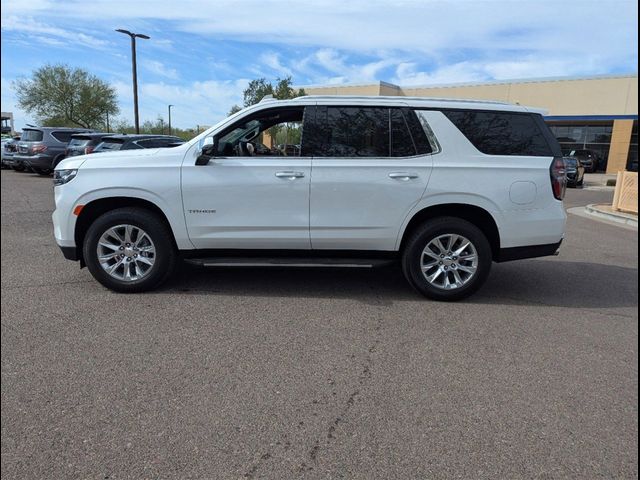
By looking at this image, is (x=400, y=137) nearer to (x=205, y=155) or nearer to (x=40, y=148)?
(x=205, y=155)

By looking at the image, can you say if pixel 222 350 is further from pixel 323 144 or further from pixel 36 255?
pixel 36 255

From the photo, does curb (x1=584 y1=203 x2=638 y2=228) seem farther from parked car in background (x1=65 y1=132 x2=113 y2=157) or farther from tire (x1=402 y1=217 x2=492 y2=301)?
parked car in background (x1=65 y1=132 x2=113 y2=157)

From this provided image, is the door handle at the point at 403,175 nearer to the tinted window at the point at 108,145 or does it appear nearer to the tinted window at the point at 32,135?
the tinted window at the point at 108,145

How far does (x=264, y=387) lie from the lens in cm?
314

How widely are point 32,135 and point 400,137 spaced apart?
17451mm

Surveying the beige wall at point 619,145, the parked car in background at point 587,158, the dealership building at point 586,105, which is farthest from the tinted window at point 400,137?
the beige wall at point 619,145

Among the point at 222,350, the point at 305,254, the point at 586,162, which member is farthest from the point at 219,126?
the point at 586,162

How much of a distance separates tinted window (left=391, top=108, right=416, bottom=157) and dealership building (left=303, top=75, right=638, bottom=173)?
32.2m

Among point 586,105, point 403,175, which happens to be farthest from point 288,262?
point 586,105

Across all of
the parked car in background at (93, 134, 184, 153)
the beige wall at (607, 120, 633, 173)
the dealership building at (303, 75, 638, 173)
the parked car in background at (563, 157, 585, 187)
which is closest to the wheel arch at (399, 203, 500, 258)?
the parked car in background at (93, 134, 184, 153)

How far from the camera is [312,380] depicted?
3.26 metres

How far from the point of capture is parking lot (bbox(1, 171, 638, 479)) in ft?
8.13

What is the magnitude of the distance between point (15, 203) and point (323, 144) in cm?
944

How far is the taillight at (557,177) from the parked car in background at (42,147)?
17019 mm
